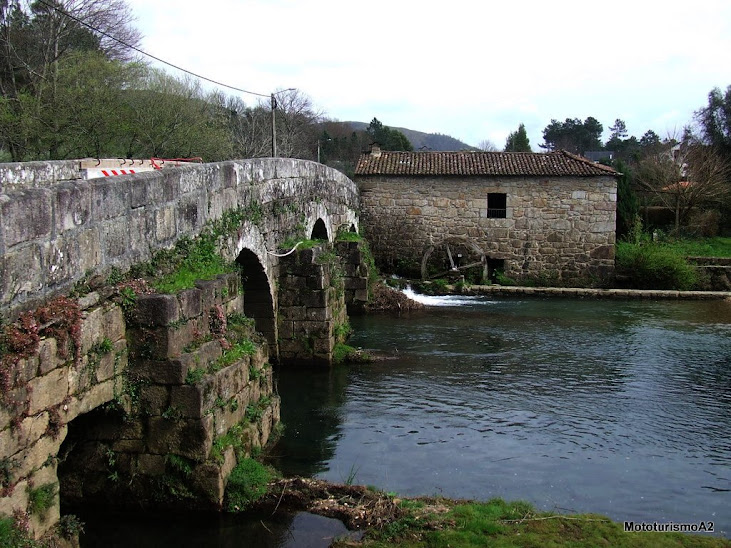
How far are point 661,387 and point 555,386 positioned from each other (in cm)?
150

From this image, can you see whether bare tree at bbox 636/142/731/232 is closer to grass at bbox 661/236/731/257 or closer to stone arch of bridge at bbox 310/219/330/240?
grass at bbox 661/236/731/257

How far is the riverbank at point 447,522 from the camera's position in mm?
5617

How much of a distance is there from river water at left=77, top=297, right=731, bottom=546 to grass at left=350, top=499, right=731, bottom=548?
50cm

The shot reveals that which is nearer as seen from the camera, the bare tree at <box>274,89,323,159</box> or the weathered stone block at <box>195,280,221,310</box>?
the weathered stone block at <box>195,280,221,310</box>

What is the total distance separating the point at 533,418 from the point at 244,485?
167 inches

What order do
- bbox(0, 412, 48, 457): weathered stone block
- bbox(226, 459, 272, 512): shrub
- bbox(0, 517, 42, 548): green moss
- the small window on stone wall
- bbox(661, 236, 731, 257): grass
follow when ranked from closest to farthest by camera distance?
bbox(0, 517, 42, 548): green moss
bbox(0, 412, 48, 457): weathered stone block
bbox(226, 459, 272, 512): shrub
the small window on stone wall
bbox(661, 236, 731, 257): grass

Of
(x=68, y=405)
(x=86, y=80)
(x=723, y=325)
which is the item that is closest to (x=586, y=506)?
(x=68, y=405)

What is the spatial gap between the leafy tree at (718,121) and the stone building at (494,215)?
13.3m

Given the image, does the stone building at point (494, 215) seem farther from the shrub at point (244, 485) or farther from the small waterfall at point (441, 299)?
the shrub at point (244, 485)

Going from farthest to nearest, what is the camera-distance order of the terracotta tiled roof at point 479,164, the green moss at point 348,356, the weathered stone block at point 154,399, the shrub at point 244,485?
the terracotta tiled roof at point 479,164, the green moss at point 348,356, the shrub at point 244,485, the weathered stone block at point 154,399

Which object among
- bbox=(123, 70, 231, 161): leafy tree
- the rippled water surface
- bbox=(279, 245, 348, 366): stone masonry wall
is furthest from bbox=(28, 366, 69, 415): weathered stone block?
bbox=(123, 70, 231, 161): leafy tree

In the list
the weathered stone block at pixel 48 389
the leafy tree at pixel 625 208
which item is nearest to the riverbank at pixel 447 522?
the weathered stone block at pixel 48 389

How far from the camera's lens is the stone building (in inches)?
854

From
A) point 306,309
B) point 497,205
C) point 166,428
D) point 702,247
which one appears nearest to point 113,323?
point 166,428
